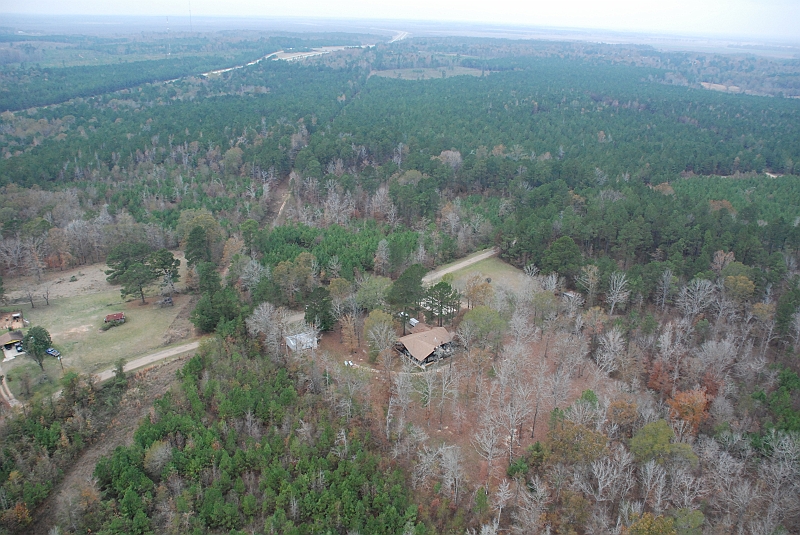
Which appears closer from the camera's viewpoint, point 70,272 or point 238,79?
point 70,272

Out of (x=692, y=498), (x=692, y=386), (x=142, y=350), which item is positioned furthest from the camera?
(x=142, y=350)

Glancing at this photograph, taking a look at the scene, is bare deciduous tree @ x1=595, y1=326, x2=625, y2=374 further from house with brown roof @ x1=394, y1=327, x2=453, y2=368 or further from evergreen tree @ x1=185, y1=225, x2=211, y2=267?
evergreen tree @ x1=185, y1=225, x2=211, y2=267

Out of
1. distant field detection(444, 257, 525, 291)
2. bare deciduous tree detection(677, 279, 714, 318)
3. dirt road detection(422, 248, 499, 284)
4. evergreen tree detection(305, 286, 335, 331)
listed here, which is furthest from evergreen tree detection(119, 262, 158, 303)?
bare deciduous tree detection(677, 279, 714, 318)

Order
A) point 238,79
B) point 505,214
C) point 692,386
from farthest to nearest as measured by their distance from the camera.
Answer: point 238,79 < point 505,214 < point 692,386

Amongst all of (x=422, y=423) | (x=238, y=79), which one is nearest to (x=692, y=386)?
(x=422, y=423)

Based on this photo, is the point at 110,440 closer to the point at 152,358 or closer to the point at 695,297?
the point at 152,358

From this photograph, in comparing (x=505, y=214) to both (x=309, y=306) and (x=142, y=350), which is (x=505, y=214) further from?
(x=142, y=350)

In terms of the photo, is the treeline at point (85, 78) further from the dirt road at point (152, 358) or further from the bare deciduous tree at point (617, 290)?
the bare deciduous tree at point (617, 290)

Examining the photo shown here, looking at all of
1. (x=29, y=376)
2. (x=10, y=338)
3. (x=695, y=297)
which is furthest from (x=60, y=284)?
(x=695, y=297)
